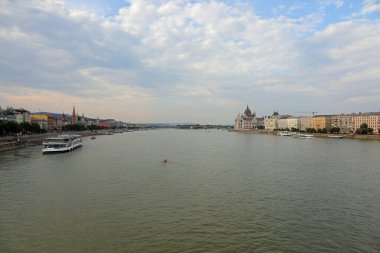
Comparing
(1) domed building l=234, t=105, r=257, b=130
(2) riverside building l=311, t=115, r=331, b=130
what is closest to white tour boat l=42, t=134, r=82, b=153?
(2) riverside building l=311, t=115, r=331, b=130

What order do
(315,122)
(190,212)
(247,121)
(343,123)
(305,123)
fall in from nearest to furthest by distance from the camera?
1. (190,212)
2. (343,123)
3. (315,122)
4. (305,123)
5. (247,121)

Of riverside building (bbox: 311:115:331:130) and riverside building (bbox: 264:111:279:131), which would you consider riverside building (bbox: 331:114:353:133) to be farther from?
riverside building (bbox: 264:111:279:131)

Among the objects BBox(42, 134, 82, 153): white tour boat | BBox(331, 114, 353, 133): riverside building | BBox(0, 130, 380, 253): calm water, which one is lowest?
BBox(0, 130, 380, 253): calm water

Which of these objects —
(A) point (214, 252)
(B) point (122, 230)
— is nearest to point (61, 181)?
(B) point (122, 230)

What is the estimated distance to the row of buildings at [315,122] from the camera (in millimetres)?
83925

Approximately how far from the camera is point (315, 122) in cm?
10488

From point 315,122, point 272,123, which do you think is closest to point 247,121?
point 272,123

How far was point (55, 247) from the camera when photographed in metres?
8.48

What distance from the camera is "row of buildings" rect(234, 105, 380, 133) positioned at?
83925 millimetres

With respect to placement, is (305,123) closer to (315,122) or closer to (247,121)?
(315,122)

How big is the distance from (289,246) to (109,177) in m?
12.4

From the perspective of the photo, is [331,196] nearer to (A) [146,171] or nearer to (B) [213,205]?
(B) [213,205]

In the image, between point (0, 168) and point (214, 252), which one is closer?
point (214, 252)

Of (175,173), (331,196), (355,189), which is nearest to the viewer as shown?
(331,196)
